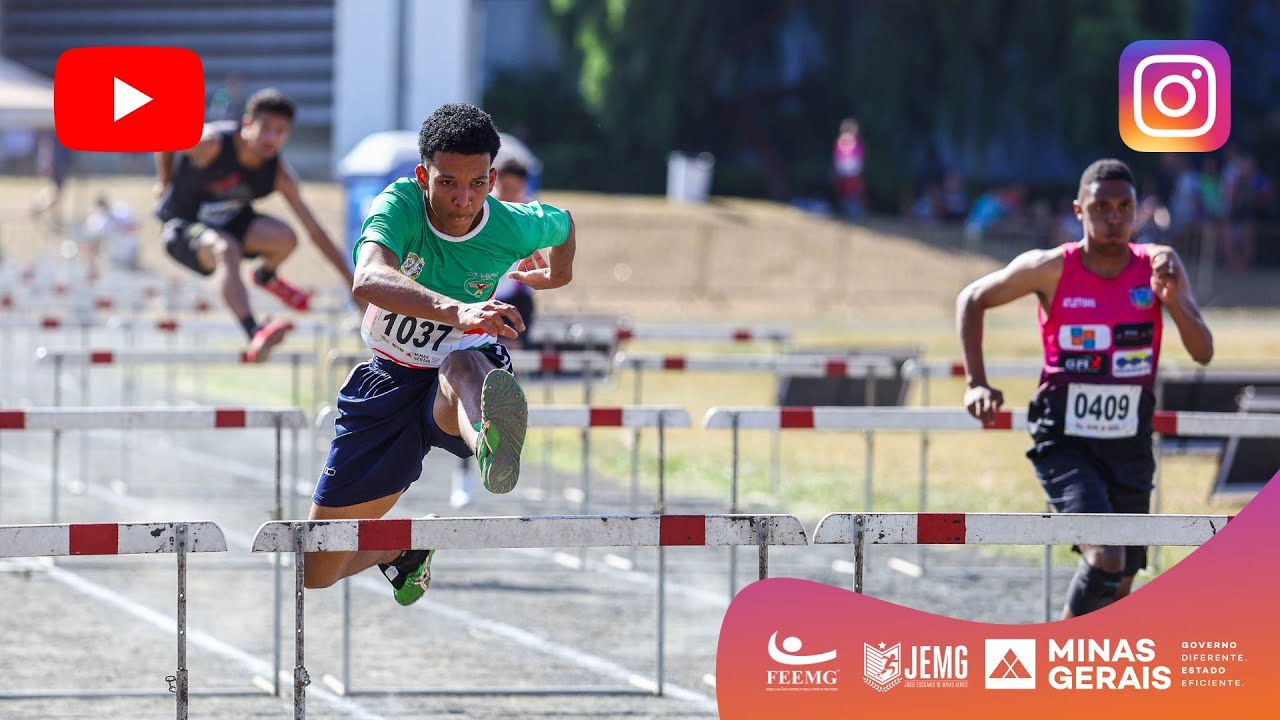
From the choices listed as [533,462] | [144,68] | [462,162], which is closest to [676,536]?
[462,162]

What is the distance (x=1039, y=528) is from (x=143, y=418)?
11.8ft

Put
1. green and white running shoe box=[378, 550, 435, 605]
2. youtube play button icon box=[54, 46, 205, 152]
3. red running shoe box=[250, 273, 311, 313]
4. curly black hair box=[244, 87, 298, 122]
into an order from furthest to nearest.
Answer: red running shoe box=[250, 273, 311, 313] → curly black hair box=[244, 87, 298, 122] → youtube play button icon box=[54, 46, 205, 152] → green and white running shoe box=[378, 550, 435, 605]

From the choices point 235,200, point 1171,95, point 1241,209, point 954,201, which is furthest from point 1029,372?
point 954,201

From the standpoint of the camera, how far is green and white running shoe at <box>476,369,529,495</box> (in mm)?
5223

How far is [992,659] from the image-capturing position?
15.2ft

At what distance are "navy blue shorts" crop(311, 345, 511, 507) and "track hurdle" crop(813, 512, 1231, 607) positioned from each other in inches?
60.2

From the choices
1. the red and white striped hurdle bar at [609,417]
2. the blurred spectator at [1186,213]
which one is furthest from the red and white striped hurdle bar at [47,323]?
the blurred spectator at [1186,213]

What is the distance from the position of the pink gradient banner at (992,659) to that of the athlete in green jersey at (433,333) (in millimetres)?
1072

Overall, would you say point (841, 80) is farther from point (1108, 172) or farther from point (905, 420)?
point (1108, 172)

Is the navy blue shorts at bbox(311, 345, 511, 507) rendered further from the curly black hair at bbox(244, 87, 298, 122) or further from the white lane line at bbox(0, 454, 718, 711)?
the curly black hair at bbox(244, 87, 298, 122)

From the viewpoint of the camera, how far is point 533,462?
527 inches

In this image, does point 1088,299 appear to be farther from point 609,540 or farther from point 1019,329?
point 1019,329

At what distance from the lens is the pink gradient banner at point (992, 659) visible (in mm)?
4578

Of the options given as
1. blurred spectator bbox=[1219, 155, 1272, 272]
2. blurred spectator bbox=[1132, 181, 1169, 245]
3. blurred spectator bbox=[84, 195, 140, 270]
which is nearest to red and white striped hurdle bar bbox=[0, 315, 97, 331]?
blurred spectator bbox=[1132, 181, 1169, 245]
